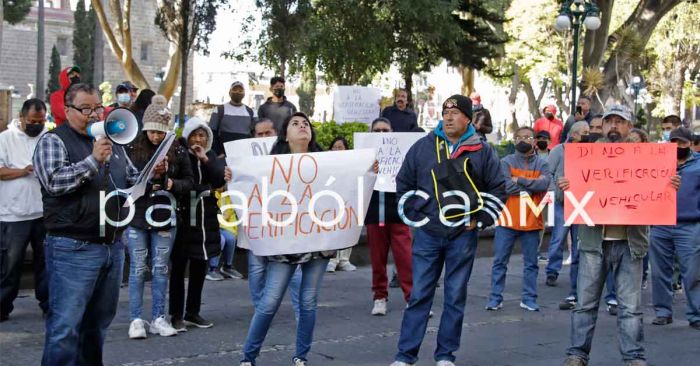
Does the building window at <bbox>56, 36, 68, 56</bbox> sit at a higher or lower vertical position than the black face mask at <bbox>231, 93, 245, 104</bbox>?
higher

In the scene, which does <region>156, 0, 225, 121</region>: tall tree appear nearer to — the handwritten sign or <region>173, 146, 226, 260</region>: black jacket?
<region>173, 146, 226, 260</region>: black jacket

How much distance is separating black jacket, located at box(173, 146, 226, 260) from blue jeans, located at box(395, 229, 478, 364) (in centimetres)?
203

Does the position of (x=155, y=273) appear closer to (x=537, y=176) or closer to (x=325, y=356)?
(x=325, y=356)

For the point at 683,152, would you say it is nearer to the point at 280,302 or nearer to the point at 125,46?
the point at 280,302

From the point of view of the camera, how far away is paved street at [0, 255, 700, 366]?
7.37 meters

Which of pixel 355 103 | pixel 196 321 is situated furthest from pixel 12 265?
pixel 355 103

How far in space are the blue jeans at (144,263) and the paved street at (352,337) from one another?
0.92ft

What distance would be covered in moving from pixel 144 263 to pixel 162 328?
0.55 m

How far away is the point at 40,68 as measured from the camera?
126ft

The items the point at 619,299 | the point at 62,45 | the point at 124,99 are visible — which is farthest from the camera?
the point at 62,45

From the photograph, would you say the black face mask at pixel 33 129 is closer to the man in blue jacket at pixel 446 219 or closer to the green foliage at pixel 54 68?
the man in blue jacket at pixel 446 219

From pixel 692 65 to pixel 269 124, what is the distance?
46.6m

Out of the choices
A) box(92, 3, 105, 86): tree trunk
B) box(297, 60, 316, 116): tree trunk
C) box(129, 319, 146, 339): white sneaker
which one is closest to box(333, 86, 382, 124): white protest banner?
box(297, 60, 316, 116): tree trunk

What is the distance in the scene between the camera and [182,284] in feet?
27.0
